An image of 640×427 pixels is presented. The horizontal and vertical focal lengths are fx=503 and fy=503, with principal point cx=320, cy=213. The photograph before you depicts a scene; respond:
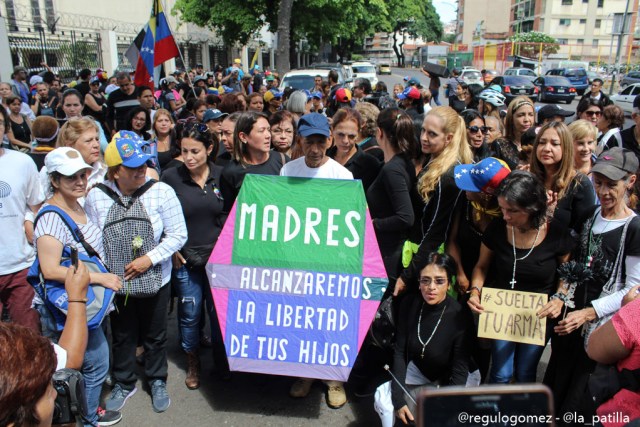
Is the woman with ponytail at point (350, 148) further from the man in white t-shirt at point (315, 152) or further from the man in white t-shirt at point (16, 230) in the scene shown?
the man in white t-shirt at point (16, 230)

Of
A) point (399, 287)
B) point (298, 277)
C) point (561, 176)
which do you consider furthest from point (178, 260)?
point (561, 176)

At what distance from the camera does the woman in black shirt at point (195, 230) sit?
362 centimetres

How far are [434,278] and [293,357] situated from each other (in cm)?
101

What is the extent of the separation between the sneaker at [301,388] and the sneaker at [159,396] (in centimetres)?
88

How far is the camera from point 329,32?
26656mm

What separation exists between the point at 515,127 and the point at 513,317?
237 cm

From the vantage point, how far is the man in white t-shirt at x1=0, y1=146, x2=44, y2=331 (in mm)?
3393

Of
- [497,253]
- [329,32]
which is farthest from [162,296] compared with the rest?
[329,32]

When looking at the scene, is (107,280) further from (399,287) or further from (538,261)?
(538,261)

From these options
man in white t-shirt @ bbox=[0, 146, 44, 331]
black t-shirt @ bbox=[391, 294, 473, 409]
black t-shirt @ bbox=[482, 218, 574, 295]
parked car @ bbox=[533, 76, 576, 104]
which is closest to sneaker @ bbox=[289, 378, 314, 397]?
black t-shirt @ bbox=[391, 294, 473, 409]

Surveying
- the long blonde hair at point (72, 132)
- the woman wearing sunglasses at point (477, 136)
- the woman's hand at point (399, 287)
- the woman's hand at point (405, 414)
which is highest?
the long blonde hair at point (72, 132)

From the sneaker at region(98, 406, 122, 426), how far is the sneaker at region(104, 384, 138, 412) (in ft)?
0.14

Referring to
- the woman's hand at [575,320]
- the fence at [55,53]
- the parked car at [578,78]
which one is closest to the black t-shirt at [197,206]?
the woman's hand at [575,320]

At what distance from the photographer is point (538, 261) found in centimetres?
292
